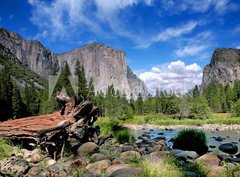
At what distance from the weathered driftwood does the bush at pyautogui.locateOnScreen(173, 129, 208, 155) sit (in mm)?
6390

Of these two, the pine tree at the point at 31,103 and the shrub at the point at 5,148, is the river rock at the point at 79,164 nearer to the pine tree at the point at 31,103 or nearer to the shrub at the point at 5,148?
the shrub at the point at 5,148

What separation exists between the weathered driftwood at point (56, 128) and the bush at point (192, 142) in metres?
6.39

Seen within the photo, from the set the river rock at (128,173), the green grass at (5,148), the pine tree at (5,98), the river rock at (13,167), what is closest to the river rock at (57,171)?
the river rock at (13,167)

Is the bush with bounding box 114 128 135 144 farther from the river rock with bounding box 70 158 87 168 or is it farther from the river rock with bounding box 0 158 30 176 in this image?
the river rock with bounding box 0 158 30 176

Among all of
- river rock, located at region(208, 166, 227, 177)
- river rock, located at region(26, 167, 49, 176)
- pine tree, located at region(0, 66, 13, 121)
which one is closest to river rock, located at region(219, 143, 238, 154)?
river rock, located at region(208, 166, 227, 177)

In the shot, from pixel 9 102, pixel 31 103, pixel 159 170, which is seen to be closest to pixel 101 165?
pixel 159 170

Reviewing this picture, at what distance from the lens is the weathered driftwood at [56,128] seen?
32.3 ft

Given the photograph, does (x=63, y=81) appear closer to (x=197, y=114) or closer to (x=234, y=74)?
(x=197, y=114)

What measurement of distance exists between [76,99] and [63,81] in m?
45.5

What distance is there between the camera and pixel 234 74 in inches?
7623

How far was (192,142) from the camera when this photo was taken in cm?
1529

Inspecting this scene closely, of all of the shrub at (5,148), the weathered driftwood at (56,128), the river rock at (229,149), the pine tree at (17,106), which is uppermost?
the pine tree at (17,106)

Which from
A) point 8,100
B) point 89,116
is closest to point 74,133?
point 89,116

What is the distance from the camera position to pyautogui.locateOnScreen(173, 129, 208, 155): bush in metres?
15.2
